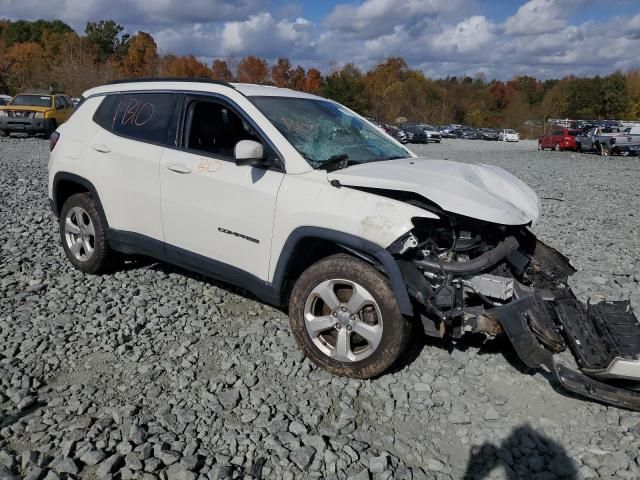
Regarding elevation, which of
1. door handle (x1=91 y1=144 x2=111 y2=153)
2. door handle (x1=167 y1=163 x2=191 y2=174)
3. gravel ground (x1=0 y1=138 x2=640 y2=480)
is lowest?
gravel ground (x1=0 y1=138 x2=640 y2=480)

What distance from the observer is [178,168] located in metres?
4.36

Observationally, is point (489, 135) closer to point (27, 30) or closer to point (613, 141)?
point (613, 141)

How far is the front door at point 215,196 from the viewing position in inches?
156

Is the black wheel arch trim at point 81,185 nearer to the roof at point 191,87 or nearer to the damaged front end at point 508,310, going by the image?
the roof at point 191,87

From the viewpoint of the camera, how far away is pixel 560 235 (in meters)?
7.88

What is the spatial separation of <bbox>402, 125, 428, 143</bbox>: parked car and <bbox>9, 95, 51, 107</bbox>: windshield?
2581cm

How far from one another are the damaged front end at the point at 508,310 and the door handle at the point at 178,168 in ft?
6.13

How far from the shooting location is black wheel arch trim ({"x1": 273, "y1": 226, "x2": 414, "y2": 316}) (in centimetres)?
339

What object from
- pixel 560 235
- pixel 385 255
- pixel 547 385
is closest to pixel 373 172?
pixel 385 255

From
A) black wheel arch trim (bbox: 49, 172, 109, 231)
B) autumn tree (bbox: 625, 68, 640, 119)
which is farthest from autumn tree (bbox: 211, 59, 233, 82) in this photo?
black wheel arch trim (bbox: 49, 172, 109, 231)

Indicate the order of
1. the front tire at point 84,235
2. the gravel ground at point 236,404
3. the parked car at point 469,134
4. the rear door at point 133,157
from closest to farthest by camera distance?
the gravel ground at point 236,404 < the rear door at point 133,157 < the front tire at point 84,235 < the parked car at point 469,134

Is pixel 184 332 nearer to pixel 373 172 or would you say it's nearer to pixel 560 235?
pixel 373 172

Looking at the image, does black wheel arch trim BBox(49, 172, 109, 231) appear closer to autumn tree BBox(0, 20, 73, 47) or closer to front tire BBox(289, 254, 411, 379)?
front tire BBox(289, 254, 411, 379)

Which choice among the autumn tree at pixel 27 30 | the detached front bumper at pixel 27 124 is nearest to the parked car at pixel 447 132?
the detached front bumper at pixel 27 124
